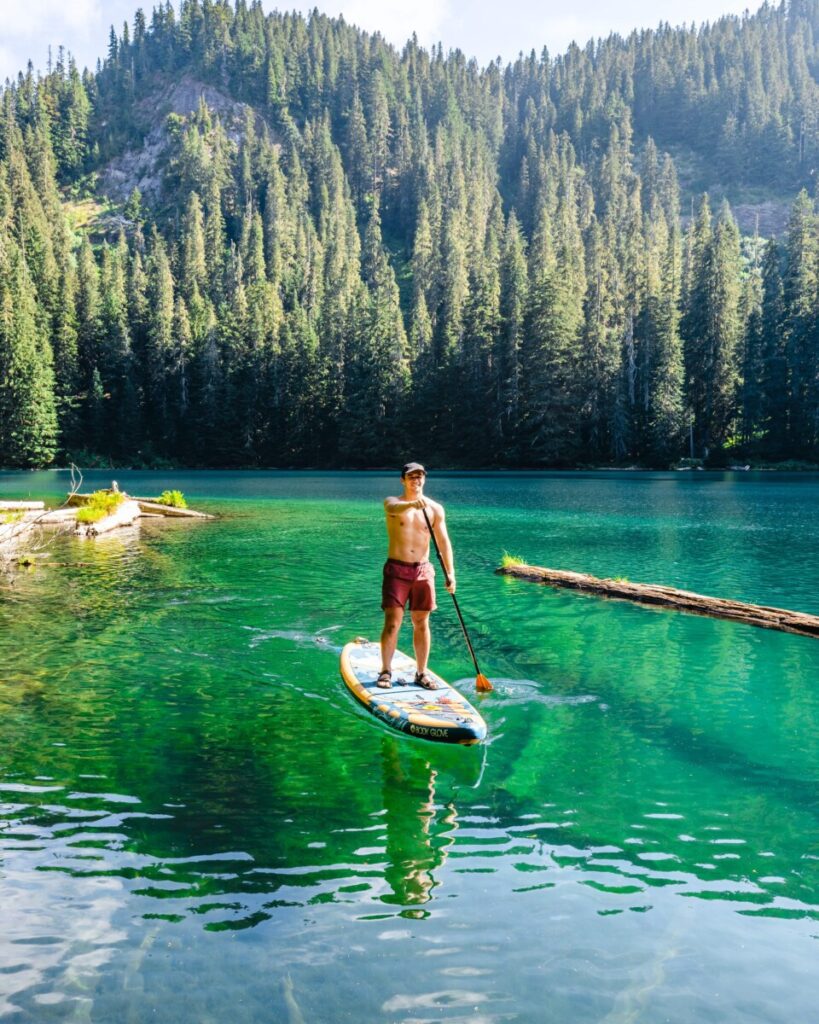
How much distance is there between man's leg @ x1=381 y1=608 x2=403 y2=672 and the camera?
394 inches

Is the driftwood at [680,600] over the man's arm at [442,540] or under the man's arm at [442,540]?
under

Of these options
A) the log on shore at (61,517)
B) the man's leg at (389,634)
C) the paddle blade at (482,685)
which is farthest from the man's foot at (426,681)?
the log on shore at (61,517)

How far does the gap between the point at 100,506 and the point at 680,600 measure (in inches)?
896

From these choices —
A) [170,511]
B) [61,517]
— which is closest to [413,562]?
[61,517]

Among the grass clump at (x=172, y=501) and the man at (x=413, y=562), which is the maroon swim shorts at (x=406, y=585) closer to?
the man at (x=413, y=562)

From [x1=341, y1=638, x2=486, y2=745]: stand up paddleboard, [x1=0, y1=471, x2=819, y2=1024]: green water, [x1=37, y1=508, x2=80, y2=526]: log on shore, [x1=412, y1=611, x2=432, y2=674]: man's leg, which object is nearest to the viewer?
[x1=0, y1=471, x2=819, y2=1024]: green water

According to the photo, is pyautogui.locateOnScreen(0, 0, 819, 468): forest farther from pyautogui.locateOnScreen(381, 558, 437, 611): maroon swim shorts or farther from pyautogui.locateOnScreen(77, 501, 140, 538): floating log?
pyautogui.locateOnScreen(381, 558, 437, 611): maroon swim shorts

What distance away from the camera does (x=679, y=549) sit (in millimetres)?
26297

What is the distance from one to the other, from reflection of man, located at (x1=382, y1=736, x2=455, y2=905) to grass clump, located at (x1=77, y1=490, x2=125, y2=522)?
2349 cm

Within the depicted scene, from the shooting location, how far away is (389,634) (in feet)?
33.6

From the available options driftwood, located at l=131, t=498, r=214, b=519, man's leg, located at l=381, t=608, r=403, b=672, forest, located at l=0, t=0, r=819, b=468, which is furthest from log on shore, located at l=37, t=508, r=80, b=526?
forest, located at l=0, t=0, r=819, b=468

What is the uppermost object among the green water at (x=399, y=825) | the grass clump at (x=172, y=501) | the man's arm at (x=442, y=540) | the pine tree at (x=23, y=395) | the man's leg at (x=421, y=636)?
the pine tree at (x=23, y=395)

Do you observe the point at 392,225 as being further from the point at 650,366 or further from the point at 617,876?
the point at 617,876

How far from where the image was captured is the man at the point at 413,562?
32.1 feet
